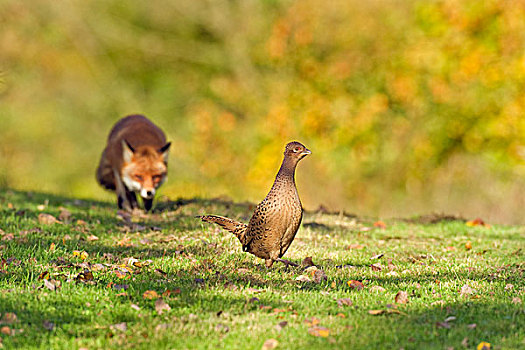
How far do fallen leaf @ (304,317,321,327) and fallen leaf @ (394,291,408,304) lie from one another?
0.89 m

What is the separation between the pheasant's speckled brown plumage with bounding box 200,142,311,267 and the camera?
6215 mm

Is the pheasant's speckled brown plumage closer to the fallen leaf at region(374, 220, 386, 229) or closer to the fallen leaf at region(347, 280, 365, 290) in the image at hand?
the fallen leaf at region(347, 280, 365, 290)

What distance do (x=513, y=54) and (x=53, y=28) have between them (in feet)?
56.7

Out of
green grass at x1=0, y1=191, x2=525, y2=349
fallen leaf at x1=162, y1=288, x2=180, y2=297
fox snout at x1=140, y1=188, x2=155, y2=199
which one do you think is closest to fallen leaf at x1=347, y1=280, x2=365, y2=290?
green grass at x1=0, y1=191, x2=525, y2=349

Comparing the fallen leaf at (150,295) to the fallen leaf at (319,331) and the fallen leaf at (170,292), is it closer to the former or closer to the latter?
the fallen leaf at (170,292)

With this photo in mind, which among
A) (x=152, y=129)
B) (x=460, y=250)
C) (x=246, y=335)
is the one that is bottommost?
(x=246, y=335)

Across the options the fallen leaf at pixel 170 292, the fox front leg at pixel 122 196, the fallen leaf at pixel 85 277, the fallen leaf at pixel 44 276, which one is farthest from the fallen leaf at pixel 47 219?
the fallen leaf at pixel 170 292

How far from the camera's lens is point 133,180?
35.6 feet

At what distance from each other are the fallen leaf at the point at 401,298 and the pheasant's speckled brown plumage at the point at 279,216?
1258 mm

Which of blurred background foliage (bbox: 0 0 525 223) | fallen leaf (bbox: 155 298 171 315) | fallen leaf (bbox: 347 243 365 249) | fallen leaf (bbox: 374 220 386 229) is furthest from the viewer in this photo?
blurred background foliage (bbox: 0 0 525 223)

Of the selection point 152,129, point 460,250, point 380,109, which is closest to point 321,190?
point 380,109

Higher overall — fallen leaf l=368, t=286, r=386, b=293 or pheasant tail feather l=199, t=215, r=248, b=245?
pheasant tail feather l=199, t=215, r=248, b=245

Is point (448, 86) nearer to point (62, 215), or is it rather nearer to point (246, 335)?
point (62, 215)

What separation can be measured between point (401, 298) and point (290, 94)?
1606cm
